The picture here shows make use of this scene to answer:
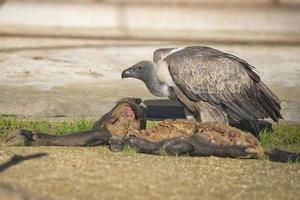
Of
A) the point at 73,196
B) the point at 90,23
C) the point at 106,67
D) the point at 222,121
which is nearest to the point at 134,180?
the point at 73,196

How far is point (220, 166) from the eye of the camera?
6461 millimetres

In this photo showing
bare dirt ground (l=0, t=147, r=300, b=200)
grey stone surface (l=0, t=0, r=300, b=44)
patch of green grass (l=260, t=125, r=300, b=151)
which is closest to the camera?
bare dirt ground (l=0, t=147, r=300, b=200)

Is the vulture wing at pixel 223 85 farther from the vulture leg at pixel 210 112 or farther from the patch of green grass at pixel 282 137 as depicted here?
the patch of green grass at pixel 282 137

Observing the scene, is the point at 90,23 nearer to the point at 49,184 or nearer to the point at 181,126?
the point at 181,126

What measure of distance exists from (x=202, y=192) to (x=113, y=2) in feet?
28.1

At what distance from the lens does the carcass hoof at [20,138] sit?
273 inches

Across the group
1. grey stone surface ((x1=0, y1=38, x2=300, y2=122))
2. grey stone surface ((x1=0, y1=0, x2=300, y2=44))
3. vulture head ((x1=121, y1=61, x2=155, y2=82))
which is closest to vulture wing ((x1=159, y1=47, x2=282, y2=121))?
vulture head ((x1=121, y1=61, x2=155, y2=82))

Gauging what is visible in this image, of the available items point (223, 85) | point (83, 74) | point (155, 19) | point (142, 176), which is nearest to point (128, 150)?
point (142, 176)

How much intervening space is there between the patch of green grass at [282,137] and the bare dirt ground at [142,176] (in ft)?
3.03

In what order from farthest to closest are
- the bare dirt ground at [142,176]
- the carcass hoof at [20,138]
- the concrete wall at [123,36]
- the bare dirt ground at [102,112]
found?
1. the concrete wall at [123,36]
2. the carcass hoof at [20,138]
3. the bare dirt ground at [102,112]
4. the bare dirt ground at [142,176]

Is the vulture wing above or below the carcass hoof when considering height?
above

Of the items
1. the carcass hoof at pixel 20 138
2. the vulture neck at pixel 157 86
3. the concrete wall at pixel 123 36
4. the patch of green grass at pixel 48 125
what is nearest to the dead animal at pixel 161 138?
the carcass hoof at pixel 20 138

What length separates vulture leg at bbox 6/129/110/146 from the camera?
696cm

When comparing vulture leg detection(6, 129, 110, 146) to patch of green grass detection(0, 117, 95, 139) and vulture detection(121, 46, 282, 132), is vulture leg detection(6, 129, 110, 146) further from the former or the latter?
vulture detection(121, 46, 282, 132)
